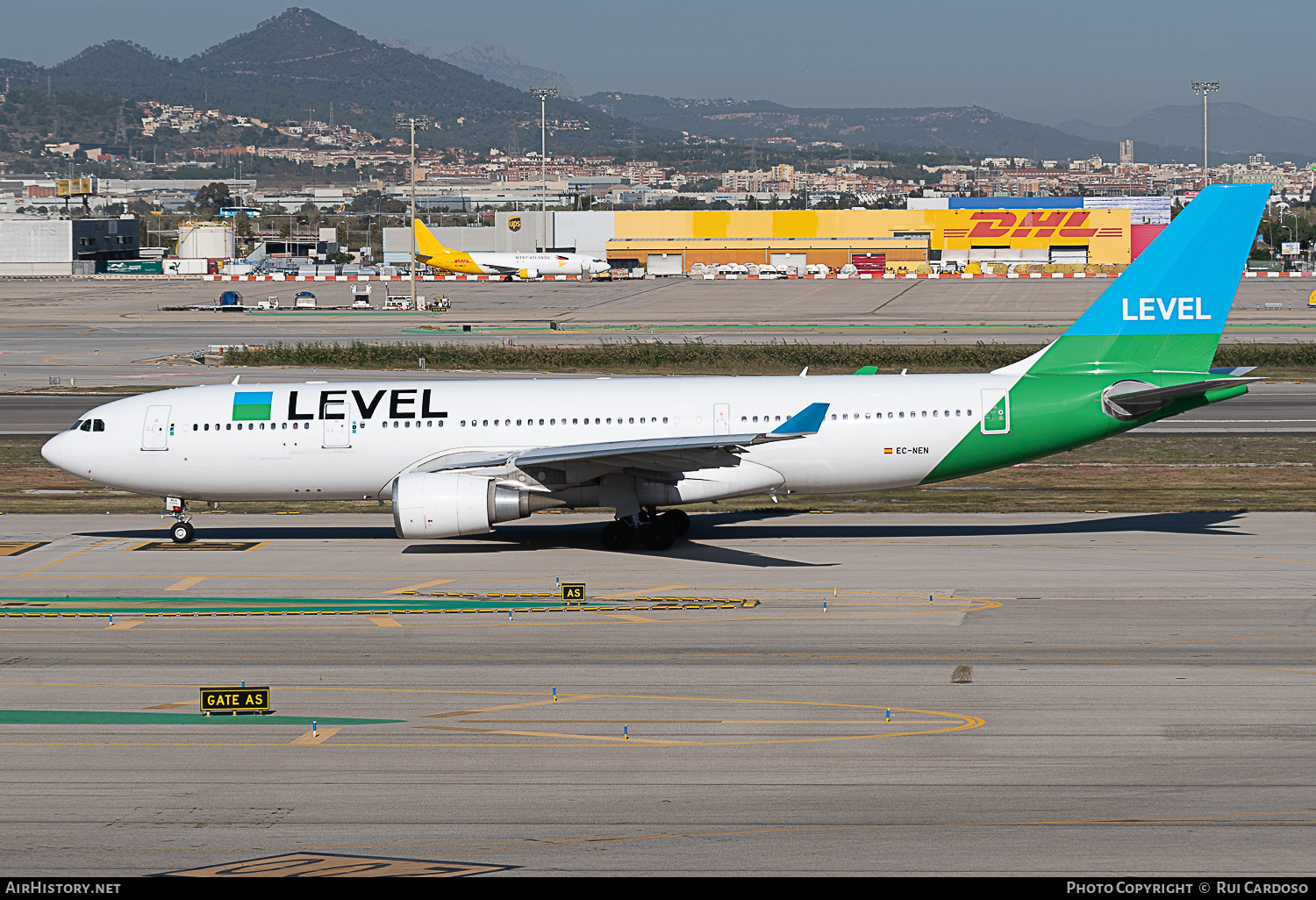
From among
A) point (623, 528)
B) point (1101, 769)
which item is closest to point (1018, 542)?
point (623, 528)

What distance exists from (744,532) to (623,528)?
3.91 m

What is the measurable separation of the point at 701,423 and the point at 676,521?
2.68m

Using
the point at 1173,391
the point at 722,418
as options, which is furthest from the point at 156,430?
the point at 1173,391

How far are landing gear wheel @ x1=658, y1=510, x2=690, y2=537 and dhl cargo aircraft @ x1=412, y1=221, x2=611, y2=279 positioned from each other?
13026 cm

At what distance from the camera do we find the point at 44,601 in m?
26.9

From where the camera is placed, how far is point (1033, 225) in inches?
7106

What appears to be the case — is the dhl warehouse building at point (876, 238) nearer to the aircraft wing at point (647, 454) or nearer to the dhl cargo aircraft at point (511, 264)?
the dhl cargo aircraft at point (511, 264)

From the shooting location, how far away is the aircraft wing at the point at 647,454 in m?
28.6

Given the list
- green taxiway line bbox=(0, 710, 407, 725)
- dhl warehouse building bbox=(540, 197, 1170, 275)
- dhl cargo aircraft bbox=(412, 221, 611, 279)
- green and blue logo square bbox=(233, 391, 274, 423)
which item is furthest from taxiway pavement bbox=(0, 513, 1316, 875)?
dhl warehouse building bbox=(540, 197, 1170, 275)

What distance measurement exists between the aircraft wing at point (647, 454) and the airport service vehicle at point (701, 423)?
0.09 m

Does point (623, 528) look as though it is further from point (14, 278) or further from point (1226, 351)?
point (14, 278)

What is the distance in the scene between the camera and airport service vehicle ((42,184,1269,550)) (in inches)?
1219

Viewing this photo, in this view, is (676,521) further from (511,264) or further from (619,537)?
(511,264)

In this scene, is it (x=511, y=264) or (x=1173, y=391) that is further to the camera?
(x=511, y=264)
